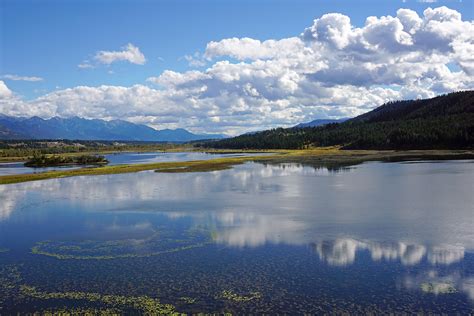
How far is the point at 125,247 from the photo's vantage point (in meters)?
33.1

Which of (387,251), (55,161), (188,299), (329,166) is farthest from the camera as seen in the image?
(55,161)

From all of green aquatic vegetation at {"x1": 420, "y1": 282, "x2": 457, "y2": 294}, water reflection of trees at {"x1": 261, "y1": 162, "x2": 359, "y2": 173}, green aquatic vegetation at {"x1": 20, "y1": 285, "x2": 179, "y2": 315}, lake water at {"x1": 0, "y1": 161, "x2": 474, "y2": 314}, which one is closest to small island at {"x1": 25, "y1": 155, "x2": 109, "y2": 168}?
water reflection of trees at {"x1": 261, "y1": 162, "x2": 359, "y2": 173}

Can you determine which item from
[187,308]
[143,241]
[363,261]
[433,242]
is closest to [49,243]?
[143,241]

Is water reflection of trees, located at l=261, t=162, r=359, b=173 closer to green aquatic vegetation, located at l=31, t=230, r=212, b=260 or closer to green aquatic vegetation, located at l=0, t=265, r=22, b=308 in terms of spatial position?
green aquatic vegetation, located at l=31, t=230, r=212, b=260

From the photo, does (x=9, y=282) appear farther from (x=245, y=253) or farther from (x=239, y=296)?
(x=245, y=253)

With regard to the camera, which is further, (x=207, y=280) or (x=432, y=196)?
(x=432, y=196)

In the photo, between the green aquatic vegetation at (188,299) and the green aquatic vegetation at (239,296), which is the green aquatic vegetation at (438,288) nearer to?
the green aquatic vegetation at (239,296)

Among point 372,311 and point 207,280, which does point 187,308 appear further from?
point 372,311

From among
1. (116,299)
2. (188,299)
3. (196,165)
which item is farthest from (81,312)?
(196,165)

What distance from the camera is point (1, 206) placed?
181ft

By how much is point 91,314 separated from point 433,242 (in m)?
24.4

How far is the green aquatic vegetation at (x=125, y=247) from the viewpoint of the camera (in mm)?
31047

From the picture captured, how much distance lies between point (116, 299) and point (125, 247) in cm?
1085

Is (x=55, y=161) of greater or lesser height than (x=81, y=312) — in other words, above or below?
above
